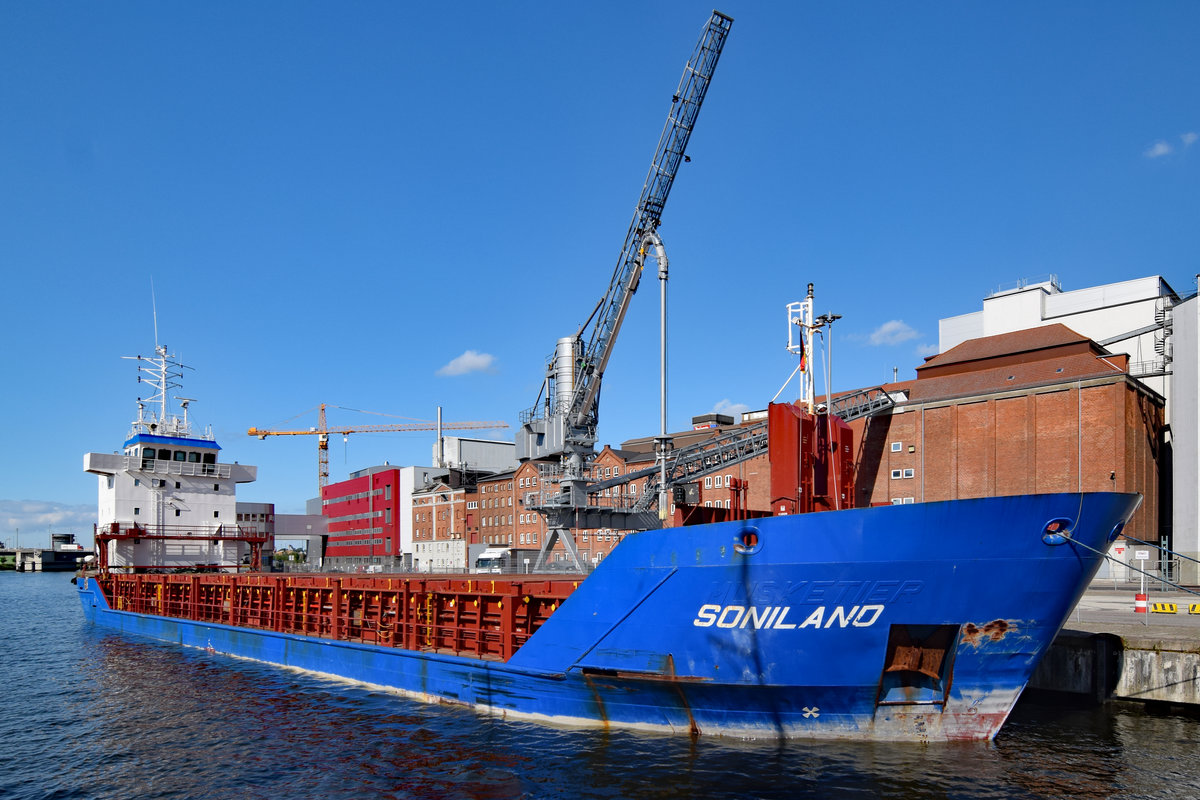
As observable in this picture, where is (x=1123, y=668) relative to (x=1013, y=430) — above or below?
below

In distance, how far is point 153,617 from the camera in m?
32.5

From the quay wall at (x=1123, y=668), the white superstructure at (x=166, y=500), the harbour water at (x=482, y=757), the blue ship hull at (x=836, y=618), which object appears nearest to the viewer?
the harbour water at (x=482, y=757)

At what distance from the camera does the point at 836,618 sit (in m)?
13.4

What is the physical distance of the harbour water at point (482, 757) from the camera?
12844 mm

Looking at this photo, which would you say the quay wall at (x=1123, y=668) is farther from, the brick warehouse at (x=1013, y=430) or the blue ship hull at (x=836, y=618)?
the brick warehouse at (x=1013, y=430)

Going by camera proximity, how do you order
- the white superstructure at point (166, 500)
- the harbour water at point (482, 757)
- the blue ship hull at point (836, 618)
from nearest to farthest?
the harbour water at point (482, 757) < the blue ship hull at point (836, 618) < the white superstructure at point (166, 500)

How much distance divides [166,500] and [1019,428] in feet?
138

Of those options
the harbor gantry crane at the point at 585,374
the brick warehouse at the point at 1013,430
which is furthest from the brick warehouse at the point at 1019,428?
the harbor gantry crane at the point at 585,374

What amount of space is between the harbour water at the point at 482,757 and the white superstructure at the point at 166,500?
720 inches

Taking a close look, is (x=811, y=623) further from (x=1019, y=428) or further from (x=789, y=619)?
(x=1019, y=428)

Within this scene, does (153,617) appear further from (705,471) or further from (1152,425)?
(1152,425)

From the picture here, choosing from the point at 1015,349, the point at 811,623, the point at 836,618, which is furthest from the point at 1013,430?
the point at 811,623

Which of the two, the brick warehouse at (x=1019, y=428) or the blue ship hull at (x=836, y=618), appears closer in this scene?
the blue ship hull at (x=836, y=618)

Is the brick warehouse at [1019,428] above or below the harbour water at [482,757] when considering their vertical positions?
above
